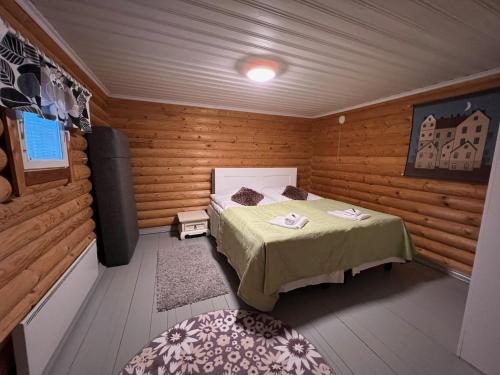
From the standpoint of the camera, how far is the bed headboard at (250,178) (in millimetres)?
4004

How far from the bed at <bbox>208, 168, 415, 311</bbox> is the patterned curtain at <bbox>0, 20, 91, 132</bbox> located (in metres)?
1.88

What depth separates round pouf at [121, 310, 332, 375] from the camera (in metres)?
1.43

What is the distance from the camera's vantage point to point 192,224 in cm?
358

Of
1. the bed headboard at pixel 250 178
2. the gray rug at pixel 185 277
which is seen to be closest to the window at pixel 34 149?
the gray rug at pixel 185 277

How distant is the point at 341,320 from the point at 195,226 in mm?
2585

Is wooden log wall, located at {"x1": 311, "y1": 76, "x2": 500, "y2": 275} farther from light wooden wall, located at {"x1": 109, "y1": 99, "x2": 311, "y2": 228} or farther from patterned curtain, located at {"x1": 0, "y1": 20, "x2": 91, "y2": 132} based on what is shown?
patterned curtain, located at {"x1": 0, "y1": 20, "x2": 91, "y2": 132}

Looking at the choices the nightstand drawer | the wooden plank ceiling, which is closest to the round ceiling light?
the wooden plank ceiling

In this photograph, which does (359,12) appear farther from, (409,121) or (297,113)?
(297,113)

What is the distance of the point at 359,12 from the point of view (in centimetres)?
136

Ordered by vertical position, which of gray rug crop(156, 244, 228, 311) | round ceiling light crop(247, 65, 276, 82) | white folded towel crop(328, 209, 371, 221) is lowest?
gray rug crop(156, 244, 228, 311)

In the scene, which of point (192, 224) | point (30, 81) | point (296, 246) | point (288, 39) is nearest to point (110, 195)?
point (192, 224)

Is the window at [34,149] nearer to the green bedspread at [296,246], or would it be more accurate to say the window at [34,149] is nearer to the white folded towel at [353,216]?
the green bedspread at [296,246]

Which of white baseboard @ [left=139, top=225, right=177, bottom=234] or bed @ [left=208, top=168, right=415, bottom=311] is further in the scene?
white baseboard @ [left=139, top=225, right=177, bottom=234]

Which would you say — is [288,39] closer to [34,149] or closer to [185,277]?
[34,149]
